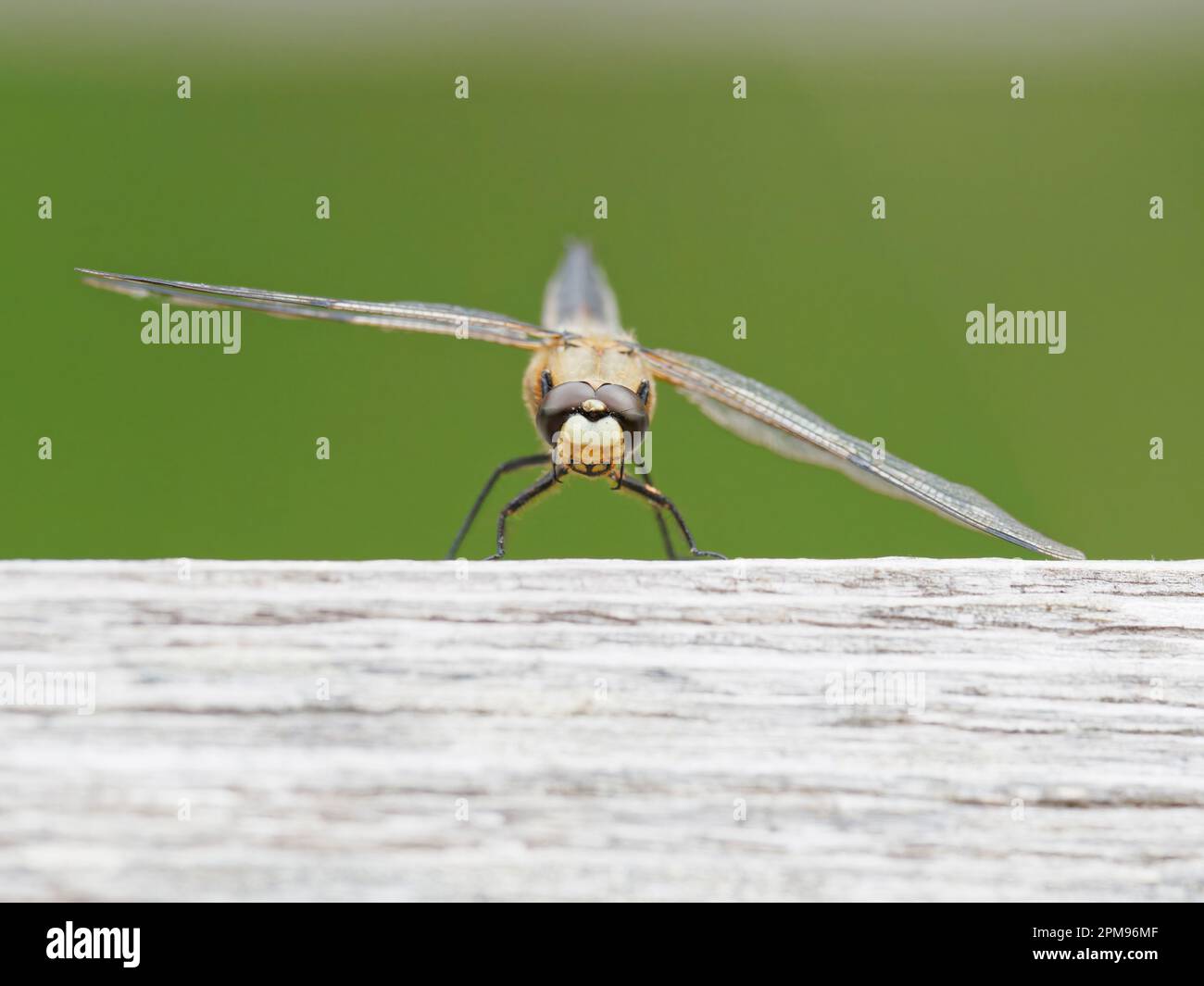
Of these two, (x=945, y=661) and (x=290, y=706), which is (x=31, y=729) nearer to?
(x=290, y=706)

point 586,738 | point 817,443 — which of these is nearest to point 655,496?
point 817,443

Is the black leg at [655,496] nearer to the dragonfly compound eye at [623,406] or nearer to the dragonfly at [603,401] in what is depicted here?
the dragonfly at [603,401]

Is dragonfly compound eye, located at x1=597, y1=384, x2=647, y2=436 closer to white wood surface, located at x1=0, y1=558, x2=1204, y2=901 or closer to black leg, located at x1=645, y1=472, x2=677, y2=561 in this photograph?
black leg, located at x1=645, y1=472, x2=677, y2=561

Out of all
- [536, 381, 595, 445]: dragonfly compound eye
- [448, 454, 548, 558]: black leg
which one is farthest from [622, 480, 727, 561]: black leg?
[448, 454, 548, 558]: black leg

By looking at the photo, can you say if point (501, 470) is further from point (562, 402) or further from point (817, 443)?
point (817, 443)

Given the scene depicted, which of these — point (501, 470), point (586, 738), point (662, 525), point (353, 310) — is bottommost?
point (586, 738)
